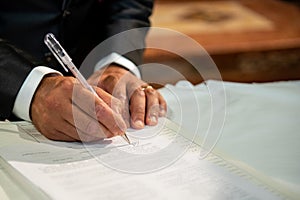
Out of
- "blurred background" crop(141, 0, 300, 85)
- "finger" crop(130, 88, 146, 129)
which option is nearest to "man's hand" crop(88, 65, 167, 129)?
"finger" crop(130, 88, 146, 129)

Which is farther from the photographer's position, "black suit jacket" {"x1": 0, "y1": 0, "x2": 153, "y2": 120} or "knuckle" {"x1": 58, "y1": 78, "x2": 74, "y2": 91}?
"black suit jacket" {"x1": 0, "y1": 0, "x2": 153, "y2": 120}

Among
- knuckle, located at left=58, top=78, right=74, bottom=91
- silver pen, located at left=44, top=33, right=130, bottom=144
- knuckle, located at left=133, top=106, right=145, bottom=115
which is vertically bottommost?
knuckle, located at left=133, top=106, right=145, bottom=115

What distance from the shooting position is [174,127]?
2.83 feet

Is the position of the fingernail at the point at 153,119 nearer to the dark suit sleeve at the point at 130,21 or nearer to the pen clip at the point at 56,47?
the pen clip at the point at 56,47

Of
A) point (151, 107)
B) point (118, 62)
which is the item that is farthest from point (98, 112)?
point (118, 62)

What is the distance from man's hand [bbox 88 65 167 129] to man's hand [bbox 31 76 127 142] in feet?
0.15

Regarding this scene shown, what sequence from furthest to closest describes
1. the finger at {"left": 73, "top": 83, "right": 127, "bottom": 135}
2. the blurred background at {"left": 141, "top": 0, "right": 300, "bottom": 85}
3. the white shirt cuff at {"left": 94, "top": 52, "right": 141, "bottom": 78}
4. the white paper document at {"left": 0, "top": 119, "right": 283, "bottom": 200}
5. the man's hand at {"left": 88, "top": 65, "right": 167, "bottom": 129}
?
the blurred background at {"left": 141, "top": 0, "right": 300, "bottom": 85} → the white shirt cuff at {"left": 94, "top": 52, "right": 141, "bottom": 78} → the man's hand at {"left": 88, "top": 65, "right": 167, "bottom": 129} → the finger at {"left": 73, "top": 83, "right": 127, "bottom": 135} → the white paper document at {"left": 0, "top": 119, "right": 283, "bottom": 200}

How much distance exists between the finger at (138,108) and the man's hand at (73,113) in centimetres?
4

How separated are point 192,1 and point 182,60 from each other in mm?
1029

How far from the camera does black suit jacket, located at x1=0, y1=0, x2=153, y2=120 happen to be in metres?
1.18

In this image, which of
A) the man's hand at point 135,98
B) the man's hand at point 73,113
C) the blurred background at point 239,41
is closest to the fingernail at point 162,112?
the man's hand at point 135,98

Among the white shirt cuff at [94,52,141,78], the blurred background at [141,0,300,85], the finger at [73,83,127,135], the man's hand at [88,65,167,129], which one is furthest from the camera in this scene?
the blurred background at [141,0,300,85]

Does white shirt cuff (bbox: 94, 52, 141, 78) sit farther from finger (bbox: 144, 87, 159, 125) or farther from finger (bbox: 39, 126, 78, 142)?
finger (bbox: 39, 126, 78, 142)

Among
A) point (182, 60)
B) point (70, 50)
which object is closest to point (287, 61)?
point (182, 60)
